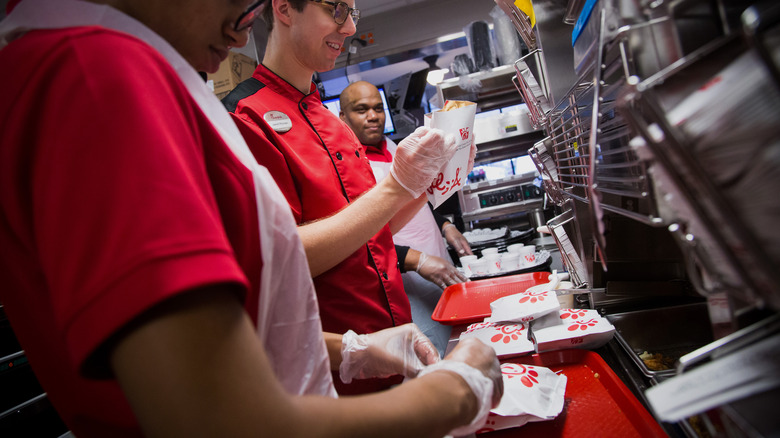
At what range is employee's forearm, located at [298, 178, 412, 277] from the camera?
124 centimetres

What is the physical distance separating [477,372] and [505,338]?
2.60ft

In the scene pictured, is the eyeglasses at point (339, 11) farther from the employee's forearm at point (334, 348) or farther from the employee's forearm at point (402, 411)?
the employee's forearm at point (402, 411)

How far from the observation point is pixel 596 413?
1.04 m

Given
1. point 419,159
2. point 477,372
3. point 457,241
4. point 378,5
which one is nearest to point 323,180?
point 419,159

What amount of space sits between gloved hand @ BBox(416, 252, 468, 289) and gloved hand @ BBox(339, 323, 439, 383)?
1.40 metres

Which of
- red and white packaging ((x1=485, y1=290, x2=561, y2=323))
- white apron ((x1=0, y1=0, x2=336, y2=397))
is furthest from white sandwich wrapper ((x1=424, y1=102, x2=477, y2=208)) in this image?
white apron ((x1=0, y1=0, x2=336, y2=397))

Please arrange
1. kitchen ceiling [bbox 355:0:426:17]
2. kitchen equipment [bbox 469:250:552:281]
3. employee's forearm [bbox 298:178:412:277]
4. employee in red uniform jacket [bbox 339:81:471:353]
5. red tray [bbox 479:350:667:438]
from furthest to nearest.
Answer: kitchen ceiling [bbox 355:0:426:17] → employee in red uniform jacket [bbox 339:81:471:353] → kitchen equipment [bbox 469:250:552:281] → employee's forearm [bbox 298:178:412:277] → red tray [bbox 479:350:667:438]

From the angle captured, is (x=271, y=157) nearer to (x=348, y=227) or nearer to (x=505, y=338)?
(x=348, y=227)

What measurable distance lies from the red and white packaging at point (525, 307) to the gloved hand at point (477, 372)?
25.5 inches

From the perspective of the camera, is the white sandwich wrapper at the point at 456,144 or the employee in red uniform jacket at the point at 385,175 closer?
the white sandwich wrapper at the point at 456,144

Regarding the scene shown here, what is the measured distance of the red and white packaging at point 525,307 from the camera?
140cm

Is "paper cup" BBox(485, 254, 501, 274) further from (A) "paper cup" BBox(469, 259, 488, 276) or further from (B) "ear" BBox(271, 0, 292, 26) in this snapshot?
(B) "ear" BBox(271, 0, 292, 26)

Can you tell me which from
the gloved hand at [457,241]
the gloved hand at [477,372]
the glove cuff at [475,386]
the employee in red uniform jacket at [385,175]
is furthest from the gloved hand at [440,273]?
the glove cuff at [475,386]

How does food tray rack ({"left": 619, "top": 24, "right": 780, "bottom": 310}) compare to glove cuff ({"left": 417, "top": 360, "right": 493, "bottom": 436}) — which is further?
glove cuff ({"left": 417, "top": 360, "right": 493, "bottom": 436})
